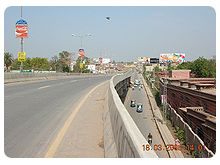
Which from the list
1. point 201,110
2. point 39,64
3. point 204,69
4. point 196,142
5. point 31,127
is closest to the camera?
point 31,127

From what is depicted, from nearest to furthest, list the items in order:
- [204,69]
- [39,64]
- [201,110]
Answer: [201,110]
[204,69]
[39,64]

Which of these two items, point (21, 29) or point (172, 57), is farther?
point (172, 57)

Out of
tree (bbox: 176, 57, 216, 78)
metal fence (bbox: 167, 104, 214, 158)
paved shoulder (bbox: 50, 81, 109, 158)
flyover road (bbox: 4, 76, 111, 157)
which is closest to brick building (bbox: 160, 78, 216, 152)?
metal fence (bbox: 167, 104, 214, 158)

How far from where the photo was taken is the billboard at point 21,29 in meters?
33.2

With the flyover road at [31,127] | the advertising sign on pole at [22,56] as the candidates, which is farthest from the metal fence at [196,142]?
the advertising sign on pole at [22,56]

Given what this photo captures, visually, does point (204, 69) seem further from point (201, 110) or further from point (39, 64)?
point (39, 64)

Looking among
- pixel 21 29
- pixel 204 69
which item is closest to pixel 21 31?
pixel 21 29

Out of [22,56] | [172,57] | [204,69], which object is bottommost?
[204,69]

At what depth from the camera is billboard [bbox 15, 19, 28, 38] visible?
33237mm

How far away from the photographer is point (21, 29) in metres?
33.6

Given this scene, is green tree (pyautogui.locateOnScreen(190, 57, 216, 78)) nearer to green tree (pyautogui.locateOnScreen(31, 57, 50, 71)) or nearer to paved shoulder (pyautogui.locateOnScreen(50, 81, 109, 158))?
Result: paved shoulder (pyautogui.locateOnScreen(50, 81, 109, 158))

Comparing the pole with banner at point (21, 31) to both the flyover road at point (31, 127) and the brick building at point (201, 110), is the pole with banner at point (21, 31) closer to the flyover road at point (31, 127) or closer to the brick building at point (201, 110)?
the brick building at point (201, 110)
